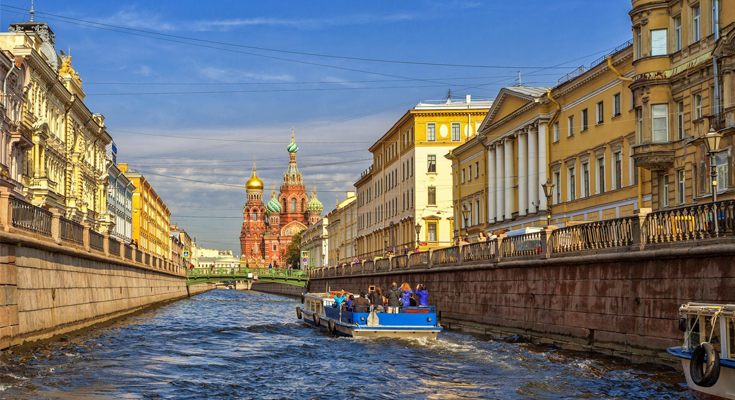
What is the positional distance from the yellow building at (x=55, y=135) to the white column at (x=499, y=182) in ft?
86.3

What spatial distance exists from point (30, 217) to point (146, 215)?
9175cm

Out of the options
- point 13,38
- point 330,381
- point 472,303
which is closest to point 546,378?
point 330,381

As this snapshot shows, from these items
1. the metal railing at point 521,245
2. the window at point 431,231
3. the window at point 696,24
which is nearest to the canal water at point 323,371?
the metal railing at point 521,245

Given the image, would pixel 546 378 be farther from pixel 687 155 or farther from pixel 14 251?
pixel 687 155

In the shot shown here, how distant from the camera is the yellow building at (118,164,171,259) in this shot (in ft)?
356

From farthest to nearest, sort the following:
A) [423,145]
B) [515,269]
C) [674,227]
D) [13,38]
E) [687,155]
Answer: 1. [423,145]
2. [13,38]
3. [687,155]
4. [515,269]
5. [674,227]

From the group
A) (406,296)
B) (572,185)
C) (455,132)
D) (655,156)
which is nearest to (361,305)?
(406,296)

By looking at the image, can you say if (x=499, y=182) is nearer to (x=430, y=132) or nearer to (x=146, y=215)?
(x=430, y=132)

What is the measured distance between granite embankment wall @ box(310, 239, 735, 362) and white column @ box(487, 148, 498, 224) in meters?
22.0

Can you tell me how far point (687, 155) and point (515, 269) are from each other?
7912 millimetres

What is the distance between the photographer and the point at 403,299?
109ft

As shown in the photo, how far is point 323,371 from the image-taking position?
22.3 m

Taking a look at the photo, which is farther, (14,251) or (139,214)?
(139,214)

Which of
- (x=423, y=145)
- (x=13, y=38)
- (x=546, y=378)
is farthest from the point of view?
(x=423, y=145)
